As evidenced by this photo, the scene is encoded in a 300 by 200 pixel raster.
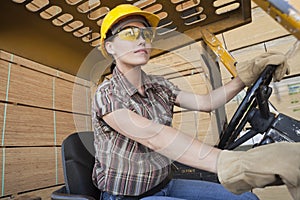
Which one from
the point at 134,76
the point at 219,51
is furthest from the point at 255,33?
the point at 134,76

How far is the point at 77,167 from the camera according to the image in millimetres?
1247

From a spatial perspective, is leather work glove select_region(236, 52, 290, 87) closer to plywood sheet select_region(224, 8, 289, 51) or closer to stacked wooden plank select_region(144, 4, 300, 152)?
stacked wooden plank select_region(144, 4, 300, 152)

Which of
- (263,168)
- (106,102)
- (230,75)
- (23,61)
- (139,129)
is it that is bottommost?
(263,168)

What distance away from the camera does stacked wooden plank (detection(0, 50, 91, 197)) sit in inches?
81.0

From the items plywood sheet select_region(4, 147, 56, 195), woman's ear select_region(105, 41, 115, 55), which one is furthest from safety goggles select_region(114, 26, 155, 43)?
plywood sheet select_region(4, 147, 56, 195)

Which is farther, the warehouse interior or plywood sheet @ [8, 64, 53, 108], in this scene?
plywood sheet @ [8, 64, 53, 108]

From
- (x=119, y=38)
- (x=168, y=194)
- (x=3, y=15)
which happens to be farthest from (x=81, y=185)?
(x=3, y=15)

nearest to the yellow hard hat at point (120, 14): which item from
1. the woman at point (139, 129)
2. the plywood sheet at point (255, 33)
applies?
the woman at point (139, 129)

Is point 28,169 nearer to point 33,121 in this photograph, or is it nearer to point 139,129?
point 33,121

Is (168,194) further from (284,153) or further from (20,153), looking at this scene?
(20,153)

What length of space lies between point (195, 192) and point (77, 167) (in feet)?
1.89

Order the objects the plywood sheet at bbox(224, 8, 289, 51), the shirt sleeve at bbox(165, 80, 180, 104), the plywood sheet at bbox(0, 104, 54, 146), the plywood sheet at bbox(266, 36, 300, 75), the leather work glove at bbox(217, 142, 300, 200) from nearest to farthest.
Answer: the leather work glove at bbox(217, 142, 300, 200) → the shirt sleeve at bbox(165, 80, 180, 104) → the plywood sheet at bbox(266, 36, 300, 75) → the plywood sheet at bbox(224, 8, 289, 51) → the plywood sheet at bbox(0, 104, 54, 146)

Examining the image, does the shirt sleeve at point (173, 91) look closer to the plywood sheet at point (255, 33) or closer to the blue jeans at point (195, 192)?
the blue jeans at point (195, 192)

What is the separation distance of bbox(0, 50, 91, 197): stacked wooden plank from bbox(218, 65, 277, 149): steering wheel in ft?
3.33
